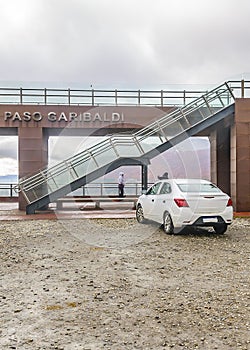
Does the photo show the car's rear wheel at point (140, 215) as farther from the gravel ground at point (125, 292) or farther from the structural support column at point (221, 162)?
the structural support column at point (221, 162)

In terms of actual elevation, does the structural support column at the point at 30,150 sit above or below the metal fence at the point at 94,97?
below

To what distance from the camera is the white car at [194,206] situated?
367 inches

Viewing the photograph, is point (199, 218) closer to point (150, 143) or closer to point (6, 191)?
Answer: point (150, 143)

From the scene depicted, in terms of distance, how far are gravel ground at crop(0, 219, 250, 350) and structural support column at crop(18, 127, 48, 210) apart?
8629 millimetres

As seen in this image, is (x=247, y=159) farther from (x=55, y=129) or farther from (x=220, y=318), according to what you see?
(x=220, y=318)

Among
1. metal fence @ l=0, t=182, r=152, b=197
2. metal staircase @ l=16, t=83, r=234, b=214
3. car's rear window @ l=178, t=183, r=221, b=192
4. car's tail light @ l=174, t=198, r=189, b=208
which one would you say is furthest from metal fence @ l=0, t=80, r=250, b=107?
car's tail light @ l=174, t=198, r=189, b=208

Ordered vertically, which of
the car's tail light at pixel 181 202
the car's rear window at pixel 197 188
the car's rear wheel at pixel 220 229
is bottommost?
the car's rear wheel at pixel 220 229

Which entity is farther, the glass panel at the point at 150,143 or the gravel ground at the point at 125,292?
the glass panel at the point at 150,143

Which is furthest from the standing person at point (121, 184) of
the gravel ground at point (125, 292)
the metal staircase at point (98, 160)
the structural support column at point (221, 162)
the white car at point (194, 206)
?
the gravel ground at point (125, 292)

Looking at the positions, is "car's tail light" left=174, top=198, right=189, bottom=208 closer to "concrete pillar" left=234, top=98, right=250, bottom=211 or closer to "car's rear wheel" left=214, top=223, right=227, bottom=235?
"car's rear wheel" left=214, top=223, right=227, bottom=235

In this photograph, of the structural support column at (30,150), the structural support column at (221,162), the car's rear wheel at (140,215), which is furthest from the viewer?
the structural support column at (221,162)

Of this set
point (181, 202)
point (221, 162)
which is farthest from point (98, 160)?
point (221, 162)

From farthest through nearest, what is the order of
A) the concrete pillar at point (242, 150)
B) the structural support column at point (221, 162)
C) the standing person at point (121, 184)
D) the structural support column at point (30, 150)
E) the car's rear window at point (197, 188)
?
the standing person at point (121, 184), the structural support column at point (221, 162), the structural support column at point (30, 150), the concrete pillar at point (242, 150), the car's rear window at point (197, 188)

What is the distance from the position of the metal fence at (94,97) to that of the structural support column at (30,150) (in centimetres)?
145
